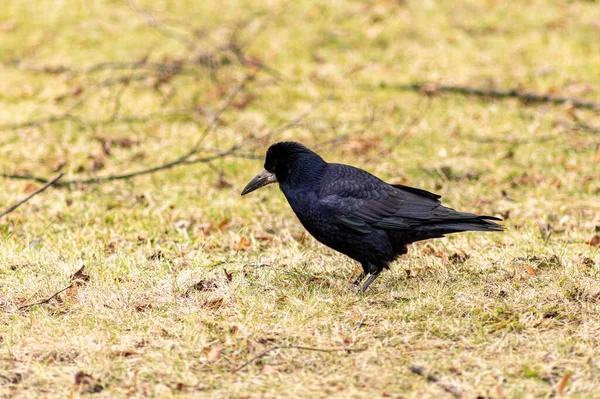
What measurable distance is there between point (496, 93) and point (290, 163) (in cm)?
497

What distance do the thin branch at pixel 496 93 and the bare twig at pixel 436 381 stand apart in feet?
20.0

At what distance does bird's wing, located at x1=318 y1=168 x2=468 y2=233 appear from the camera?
187 inches

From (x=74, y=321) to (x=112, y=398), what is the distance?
0.87 m

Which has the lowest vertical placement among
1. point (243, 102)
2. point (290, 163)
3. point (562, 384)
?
point (243, 102)

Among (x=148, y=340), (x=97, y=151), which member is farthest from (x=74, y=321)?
(x=97, y=151)

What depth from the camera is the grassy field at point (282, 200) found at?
371 centimetres

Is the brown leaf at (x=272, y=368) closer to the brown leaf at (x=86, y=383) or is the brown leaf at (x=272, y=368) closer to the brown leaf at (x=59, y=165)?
the brown leaf at (x=86, y=383)

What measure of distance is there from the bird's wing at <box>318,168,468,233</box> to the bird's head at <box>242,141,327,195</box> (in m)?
0.17

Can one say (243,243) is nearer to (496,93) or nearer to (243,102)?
(243,102)

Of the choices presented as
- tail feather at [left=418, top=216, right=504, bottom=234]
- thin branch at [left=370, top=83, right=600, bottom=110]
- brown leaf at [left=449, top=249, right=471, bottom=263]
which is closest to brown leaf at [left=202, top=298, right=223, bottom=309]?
tail feather at [left=418, top=216, right=504, bottom=234]

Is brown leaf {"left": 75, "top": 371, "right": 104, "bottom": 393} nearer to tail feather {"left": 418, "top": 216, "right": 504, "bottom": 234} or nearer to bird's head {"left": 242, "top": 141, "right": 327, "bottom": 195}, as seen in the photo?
bird's head {"left": 242, "top": 141, "right": 327, "bottom": 195}

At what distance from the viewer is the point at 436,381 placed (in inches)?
138

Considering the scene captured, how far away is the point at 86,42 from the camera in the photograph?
35.7 feet

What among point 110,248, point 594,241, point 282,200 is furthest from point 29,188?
point 594,241
